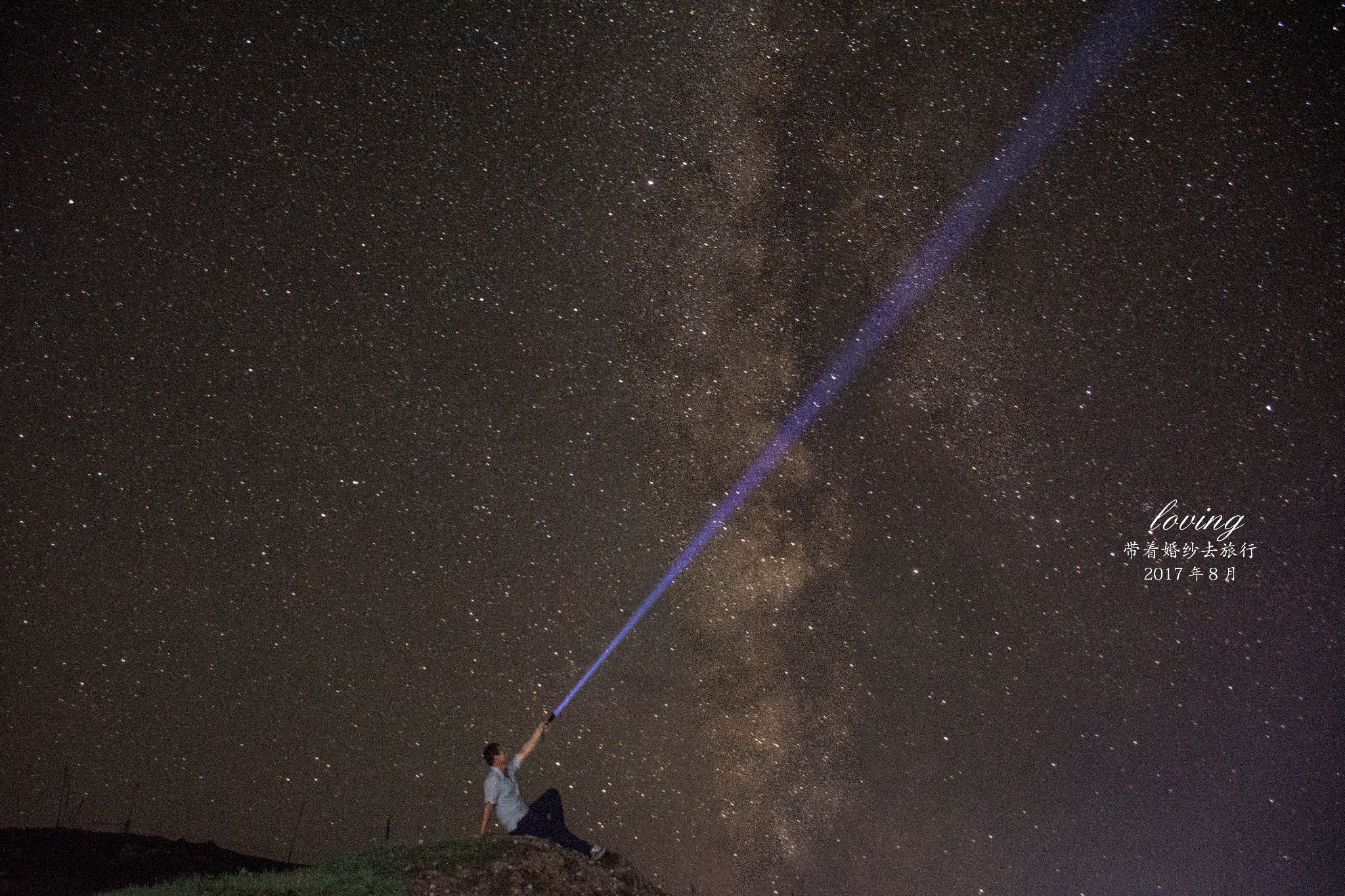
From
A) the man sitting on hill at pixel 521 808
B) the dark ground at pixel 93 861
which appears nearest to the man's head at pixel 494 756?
the man sitting on hill at pixel 521 808

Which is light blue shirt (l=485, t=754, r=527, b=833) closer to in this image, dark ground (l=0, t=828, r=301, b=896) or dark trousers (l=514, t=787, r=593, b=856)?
dark trousers (l=514, t=787, r=593, b=856)

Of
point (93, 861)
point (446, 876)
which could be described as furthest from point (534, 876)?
point (93, 861)

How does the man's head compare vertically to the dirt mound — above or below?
above

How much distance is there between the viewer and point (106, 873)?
435 inches

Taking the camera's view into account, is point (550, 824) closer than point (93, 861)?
Yes

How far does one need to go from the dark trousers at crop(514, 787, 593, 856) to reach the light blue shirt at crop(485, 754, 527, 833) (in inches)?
2.1

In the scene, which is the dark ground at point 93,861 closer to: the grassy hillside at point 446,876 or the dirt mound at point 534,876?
the grassy hillside at point 446,876

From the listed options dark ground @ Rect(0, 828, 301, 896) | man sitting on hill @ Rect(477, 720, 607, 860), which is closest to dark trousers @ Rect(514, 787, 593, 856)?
man sitting on hill @ Rect(477, 720, 607, 860)

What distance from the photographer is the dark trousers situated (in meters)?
5.88

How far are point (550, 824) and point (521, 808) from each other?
262mm

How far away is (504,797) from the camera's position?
584 centimetres

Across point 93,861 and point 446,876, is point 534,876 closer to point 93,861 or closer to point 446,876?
point 446,876

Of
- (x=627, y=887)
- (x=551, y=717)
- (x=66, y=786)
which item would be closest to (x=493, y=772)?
(x=551, y=717)

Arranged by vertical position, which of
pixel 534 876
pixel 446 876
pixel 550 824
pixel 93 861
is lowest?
pixel 93 861
